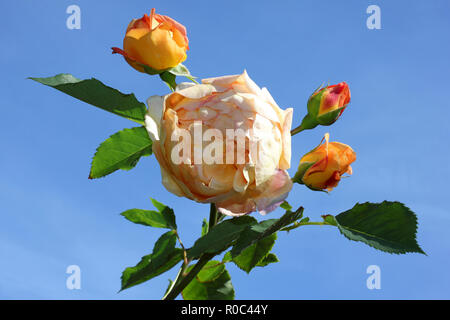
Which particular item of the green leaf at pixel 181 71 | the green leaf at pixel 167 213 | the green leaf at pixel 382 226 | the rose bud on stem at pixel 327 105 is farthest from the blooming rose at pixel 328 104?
the green leaf at pixel 167 213

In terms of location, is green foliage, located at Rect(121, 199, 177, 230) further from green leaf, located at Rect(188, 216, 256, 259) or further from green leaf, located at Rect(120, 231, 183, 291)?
green leaf, located at Rect(188, 216, 256, 259)

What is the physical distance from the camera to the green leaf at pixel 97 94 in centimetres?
132

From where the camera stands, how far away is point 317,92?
4.56ft

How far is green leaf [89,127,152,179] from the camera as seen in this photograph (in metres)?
1.41

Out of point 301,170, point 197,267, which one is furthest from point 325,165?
point 197,267

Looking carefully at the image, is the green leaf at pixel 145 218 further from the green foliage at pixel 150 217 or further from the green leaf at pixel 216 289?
the green leaf at pixel 216 289

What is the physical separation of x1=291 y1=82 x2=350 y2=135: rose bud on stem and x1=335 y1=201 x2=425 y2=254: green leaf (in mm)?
261

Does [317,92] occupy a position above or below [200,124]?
above

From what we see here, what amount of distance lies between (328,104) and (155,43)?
1.66ft
